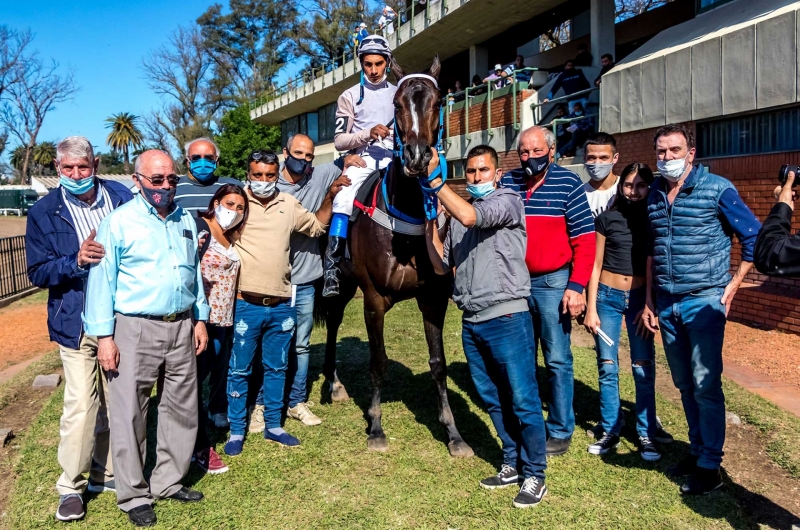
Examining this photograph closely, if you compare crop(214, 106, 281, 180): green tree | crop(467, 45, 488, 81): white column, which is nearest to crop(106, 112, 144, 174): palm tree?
crop(214, 106, 281, 180): green tree

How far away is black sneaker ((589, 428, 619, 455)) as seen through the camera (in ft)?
14.6

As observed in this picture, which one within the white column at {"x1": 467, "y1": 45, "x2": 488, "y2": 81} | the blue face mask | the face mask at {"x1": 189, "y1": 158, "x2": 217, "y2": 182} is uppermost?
the white column at {"x1": 467, "y1": 45, "x2": 488, "y2": 81}

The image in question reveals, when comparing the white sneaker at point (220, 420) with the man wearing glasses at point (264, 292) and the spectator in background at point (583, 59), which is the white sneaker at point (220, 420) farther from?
the spectator in background at point (583, 59)

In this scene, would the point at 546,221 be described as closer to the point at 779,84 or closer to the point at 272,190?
the point at 272,190

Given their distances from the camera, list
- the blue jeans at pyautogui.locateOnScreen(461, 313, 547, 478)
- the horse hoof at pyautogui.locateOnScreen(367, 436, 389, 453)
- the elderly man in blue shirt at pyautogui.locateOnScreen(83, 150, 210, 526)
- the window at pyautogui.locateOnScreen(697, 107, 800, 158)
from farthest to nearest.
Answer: the window at pyautogui.locateOnScreen(697, 107, 800, 158) < the horse hoof at pyautogui.locateOnScreen(367, 436, 389, 453) < the blue jeans at pyautogui.locateOnScreen(461, 313, 547, 478) < the elderly man in blue shirt at pyautogui.locateOnScreen(83, 150, 210, 526)

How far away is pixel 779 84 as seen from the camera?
780cm

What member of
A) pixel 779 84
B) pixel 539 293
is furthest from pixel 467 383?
pixel 779 84

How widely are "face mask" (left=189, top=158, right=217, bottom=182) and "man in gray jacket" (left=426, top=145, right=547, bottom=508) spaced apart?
7.68ft

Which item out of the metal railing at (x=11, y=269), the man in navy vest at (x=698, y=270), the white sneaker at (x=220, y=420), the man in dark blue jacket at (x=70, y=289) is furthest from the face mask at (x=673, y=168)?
the metal railing at (x=11, y=269)

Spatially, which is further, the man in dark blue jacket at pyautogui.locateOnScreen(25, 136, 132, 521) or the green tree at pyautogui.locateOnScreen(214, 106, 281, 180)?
the green tree at pyautogui.locateOnScreen(214, 106, 281, 180)

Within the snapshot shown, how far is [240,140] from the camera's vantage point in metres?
41.2

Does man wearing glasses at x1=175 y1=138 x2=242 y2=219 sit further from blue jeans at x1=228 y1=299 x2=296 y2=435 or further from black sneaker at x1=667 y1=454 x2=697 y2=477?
black sneaker at x1=667 y1=454 x2=697 y2=477

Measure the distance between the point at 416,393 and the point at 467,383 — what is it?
24.4 inches

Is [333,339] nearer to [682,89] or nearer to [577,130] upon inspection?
[682,89]
